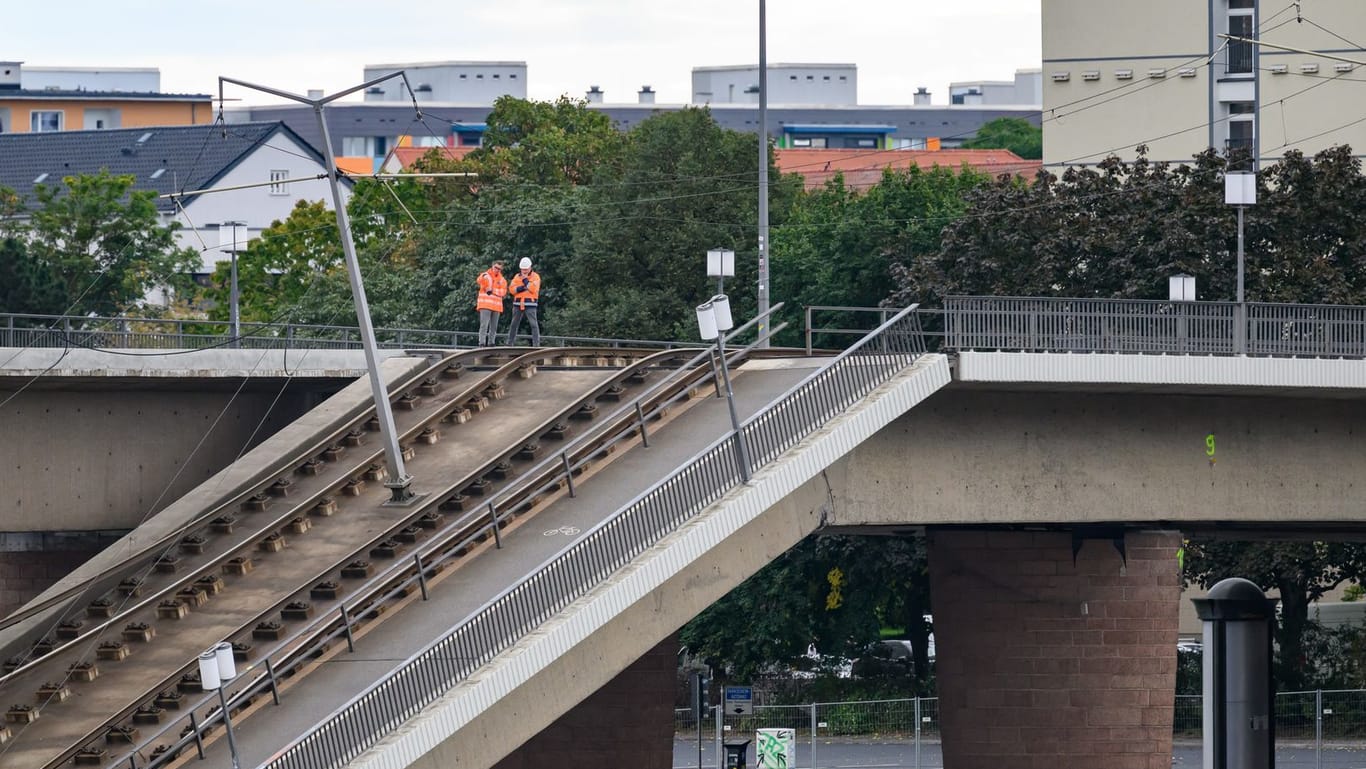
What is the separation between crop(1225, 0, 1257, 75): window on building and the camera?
6594 cm

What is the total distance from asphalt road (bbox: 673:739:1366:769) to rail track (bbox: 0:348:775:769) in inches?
666

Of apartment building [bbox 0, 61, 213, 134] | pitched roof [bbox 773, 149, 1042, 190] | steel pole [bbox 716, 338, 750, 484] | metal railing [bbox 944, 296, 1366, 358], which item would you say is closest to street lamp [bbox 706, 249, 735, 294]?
metal railing [bbox 944, 296, 1366, 358]

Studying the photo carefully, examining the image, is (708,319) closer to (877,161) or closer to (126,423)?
(126,423)

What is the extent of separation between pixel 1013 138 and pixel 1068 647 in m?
124

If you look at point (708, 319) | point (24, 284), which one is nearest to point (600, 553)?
point (708, 319)

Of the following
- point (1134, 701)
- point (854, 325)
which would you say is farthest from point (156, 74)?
point (1134, 701)

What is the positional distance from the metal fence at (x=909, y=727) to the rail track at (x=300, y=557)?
1935 centimetres

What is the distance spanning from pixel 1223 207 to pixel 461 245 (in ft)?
103

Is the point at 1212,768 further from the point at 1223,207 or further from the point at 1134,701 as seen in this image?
the point at 1223,207

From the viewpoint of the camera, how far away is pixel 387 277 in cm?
7894

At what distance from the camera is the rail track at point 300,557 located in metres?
24.1

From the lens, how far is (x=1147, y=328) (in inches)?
1157

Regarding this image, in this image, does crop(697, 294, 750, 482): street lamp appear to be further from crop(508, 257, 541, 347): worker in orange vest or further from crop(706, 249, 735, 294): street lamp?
crop(706, 249, 735, 294): street lamp

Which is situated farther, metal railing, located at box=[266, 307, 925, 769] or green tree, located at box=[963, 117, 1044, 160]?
green tree, located at box=[963, 117, 1044, 160]
